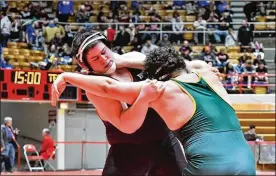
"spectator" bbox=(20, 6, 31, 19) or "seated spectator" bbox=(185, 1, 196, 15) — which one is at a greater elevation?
"seated spectator" bbox=(185, 1, 196, 15)

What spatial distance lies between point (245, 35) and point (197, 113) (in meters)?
17.2

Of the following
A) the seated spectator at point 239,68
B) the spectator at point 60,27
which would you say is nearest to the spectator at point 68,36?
the spectator at point 60,27

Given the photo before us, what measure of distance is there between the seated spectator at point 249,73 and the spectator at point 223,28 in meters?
1.89

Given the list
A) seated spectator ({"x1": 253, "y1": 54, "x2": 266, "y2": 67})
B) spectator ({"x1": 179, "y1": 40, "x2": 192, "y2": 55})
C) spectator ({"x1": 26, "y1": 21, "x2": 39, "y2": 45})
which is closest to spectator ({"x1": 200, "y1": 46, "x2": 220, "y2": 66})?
spectator ({"x1": 179, "y1": 40, "x2": 192, "y2": 55})

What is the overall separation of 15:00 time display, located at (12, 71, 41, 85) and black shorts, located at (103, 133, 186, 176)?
11039 millimetres

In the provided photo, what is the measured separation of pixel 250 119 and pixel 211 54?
2.28m

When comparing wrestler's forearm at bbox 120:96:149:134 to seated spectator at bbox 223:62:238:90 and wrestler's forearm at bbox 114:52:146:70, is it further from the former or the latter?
seated spectator at bbox 223:62:238:90

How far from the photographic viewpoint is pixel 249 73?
60.4 feet

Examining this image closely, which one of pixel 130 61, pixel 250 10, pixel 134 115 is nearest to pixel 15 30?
pixel 250 10

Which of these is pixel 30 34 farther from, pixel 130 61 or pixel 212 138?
pixel 212 138

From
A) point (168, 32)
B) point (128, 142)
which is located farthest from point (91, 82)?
point (168, 32)

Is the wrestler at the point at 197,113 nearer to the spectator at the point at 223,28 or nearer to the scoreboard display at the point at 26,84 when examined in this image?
the scoreboard display at the point at 26,84

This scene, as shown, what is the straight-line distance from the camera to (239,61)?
19.4m

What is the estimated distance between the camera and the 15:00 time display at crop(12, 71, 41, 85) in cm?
1520
